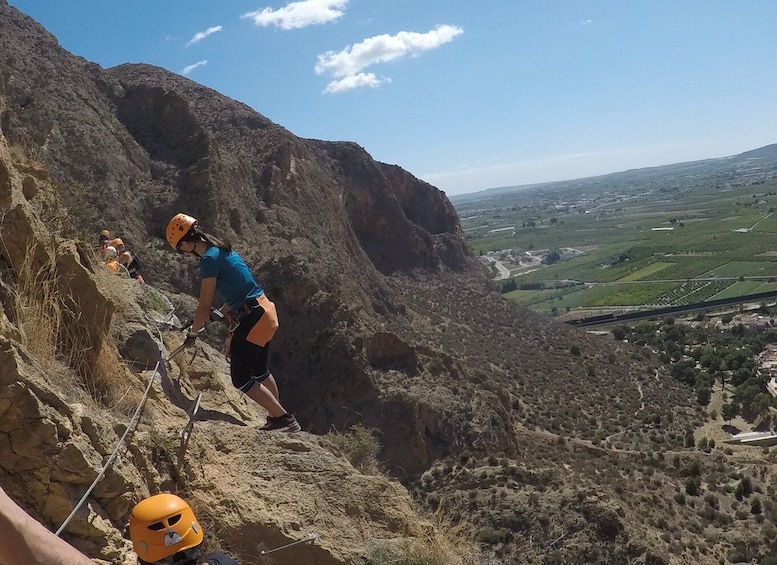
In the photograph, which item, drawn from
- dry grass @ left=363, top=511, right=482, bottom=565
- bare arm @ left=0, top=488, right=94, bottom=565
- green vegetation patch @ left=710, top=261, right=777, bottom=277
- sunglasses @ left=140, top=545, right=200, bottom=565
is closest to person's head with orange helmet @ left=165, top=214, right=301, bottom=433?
dry grass @ left=363, top=511, right=482, bottom=565

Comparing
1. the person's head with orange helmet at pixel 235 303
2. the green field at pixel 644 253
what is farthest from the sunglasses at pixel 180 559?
the green field at pixel 644 253

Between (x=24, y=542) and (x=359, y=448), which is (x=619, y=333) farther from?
(x=24, y=542)

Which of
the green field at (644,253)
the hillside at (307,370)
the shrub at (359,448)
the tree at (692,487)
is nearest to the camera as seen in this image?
the hillside at (307,370)

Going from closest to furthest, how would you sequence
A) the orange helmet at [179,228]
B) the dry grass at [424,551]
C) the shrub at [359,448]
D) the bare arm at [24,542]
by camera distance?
the bare arm at [24,542] < the dry grass at [424,551] < the orange helmet at [179,228] < the shrub at [359,448]

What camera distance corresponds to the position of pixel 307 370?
72.8ft

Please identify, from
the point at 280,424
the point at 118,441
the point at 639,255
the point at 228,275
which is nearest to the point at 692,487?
the point at 280,424

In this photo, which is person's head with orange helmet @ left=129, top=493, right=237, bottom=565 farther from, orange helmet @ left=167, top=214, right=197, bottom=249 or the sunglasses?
orange helmet @ left=167, top=214, right=197, bottom=249

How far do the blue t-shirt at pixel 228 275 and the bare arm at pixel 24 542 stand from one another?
4.04 m

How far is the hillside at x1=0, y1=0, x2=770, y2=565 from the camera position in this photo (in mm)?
4961

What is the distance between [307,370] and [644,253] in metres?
99.6

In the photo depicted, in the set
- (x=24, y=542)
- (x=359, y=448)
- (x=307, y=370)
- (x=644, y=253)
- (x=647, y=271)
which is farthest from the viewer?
(x=644, y=253)

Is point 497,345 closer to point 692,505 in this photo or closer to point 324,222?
point 324,222

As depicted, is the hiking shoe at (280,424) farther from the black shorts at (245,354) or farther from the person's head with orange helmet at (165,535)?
the person's head with orange helmet at (165,535)

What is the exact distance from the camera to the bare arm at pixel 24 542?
183cm
